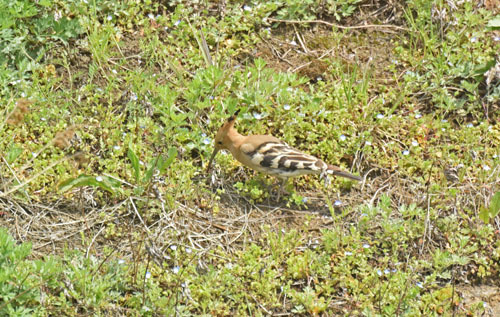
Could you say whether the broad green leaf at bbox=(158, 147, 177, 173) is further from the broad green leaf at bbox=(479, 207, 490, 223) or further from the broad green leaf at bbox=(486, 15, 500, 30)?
the broad green leaf at bbox=(486, 15, 500, 30)

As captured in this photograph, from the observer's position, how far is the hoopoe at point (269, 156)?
6.21 metres

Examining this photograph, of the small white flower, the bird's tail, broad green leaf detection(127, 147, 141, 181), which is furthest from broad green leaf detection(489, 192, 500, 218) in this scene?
the small white flower

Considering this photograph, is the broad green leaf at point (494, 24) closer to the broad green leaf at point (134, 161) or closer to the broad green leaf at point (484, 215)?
the broad green leaf at point (484, 215)

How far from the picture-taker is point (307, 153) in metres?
6.77

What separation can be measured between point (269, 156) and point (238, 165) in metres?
0.61

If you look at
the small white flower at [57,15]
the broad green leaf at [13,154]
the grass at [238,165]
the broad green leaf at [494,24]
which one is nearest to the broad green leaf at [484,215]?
the grass at [238,165]

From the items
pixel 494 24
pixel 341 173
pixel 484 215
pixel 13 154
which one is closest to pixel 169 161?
pixel 13 154

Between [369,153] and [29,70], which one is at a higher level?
[29,70]

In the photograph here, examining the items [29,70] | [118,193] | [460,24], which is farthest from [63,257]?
[460,24]

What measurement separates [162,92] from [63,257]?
1.80 metres

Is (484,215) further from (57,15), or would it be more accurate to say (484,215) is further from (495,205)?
(57,15)

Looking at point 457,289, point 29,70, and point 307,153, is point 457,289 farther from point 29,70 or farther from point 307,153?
point 29,70

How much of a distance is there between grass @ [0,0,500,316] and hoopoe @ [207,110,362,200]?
19 cm

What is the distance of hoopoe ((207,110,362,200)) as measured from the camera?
6211mm
